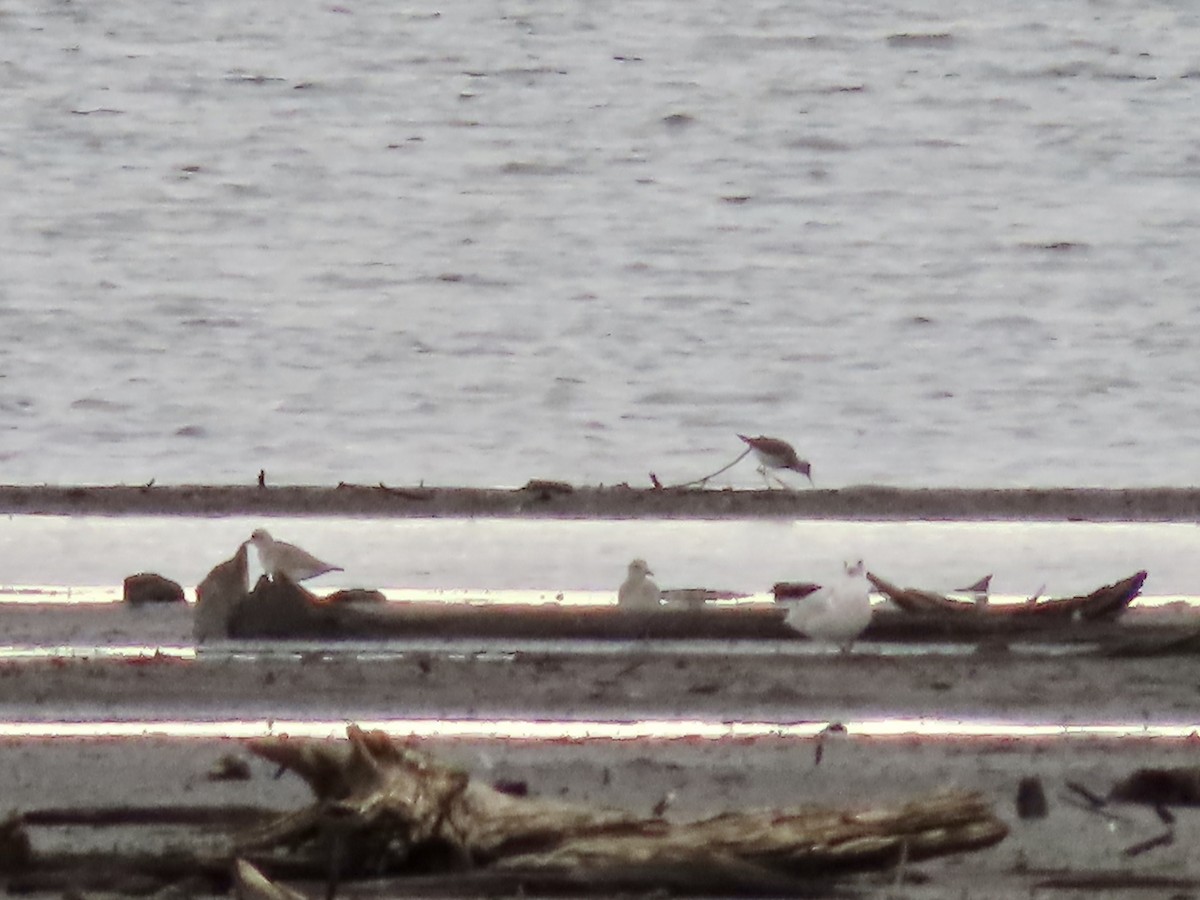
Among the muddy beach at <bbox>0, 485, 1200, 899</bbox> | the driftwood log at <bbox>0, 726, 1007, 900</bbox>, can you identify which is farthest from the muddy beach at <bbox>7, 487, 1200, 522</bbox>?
the driftwood log at <bbox>0, 726, 1007, 900</bbox>

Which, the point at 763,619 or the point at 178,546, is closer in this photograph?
the point at 763,619

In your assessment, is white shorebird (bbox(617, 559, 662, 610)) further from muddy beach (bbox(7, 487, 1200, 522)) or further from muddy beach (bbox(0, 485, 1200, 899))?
muddy beach (bbox(7, 487, 1200, 522))

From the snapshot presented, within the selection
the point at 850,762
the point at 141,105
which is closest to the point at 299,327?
the point at 141,105

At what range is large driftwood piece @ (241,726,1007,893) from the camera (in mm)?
1520

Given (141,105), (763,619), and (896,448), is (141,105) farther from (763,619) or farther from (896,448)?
(763,619)

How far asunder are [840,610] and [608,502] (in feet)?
2.49

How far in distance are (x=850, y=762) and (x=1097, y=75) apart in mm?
2961

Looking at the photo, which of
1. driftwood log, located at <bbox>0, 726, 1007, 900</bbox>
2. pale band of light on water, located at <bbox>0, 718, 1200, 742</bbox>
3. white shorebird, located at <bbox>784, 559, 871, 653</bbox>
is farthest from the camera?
white shorebird, located at <bbox>784, 559, 871, 653</bbox>

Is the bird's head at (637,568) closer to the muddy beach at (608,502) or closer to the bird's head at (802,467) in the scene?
the muddy beach at (608,502)

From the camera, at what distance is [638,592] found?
7.61 feet

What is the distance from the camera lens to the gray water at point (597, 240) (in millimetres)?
3309

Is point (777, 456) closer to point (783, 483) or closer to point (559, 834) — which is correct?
point (783, 483)

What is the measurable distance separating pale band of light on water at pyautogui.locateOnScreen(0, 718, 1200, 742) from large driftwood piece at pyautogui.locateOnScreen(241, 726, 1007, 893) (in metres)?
0.26

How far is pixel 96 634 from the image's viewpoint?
7.34ft
